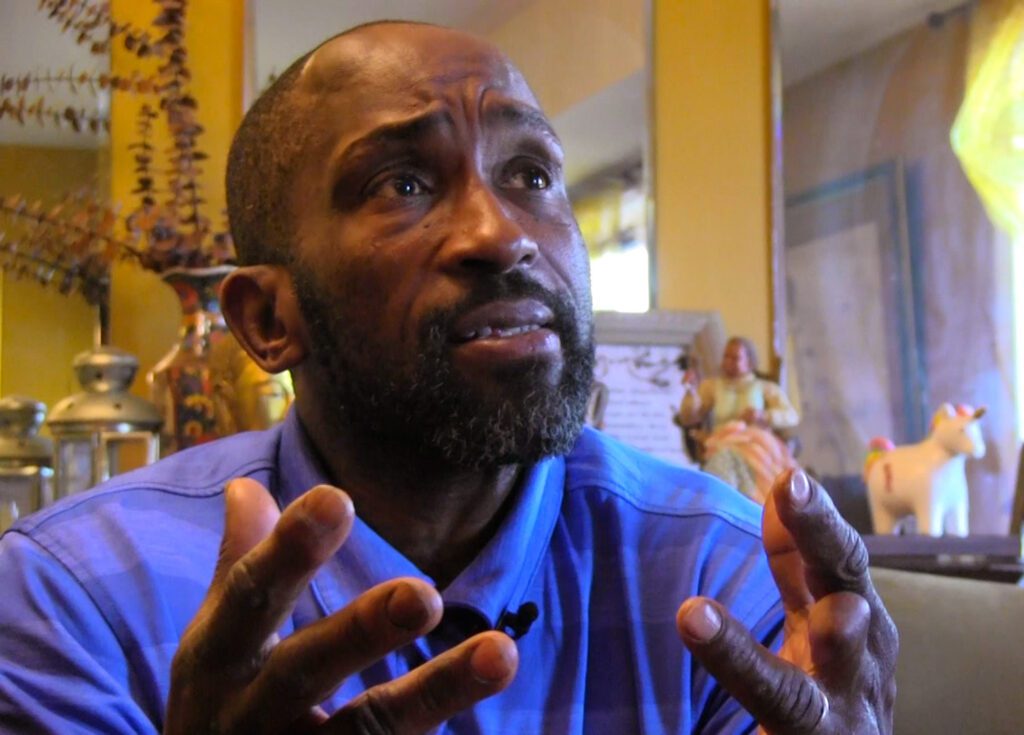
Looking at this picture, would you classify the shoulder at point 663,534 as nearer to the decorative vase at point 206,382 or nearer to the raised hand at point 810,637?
the raised hand at point 810,637

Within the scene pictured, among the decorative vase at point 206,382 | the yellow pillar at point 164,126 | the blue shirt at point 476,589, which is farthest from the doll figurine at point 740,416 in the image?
the blue shirt at point 476,589

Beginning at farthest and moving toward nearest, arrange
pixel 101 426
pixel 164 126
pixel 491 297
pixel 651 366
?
pixel 651 366 → pixel 164 126 → pixel 101 426 → pixel 491 297

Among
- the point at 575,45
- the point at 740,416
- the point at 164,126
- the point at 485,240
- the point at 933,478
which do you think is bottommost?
the point at 933,478

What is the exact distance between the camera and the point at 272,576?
1.51 ft

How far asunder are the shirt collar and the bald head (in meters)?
0.17

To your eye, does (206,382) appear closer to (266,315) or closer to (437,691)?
(266,315)

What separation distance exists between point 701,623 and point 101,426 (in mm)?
1085

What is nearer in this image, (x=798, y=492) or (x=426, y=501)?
(x=798, y=492)

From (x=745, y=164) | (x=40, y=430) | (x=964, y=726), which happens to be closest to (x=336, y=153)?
(x=964, y=726)

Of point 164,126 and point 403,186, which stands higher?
point 164,126

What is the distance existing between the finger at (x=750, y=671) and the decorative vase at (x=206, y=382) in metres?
1.00

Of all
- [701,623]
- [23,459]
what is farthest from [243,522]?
[23,459]

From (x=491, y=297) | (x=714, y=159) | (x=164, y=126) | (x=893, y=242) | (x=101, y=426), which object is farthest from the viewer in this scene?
(x=893, y=242)

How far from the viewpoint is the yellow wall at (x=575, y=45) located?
1.80m
